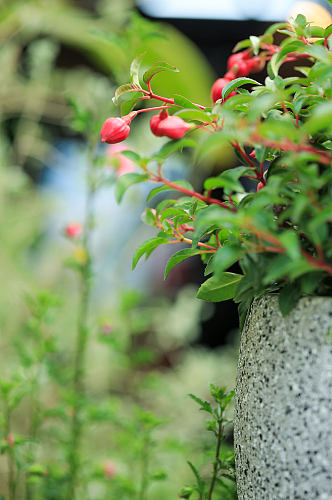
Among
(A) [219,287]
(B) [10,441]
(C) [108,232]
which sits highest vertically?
(A) [219,287]

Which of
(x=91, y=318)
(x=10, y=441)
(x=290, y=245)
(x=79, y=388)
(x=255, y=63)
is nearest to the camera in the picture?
(x=290, y=245)

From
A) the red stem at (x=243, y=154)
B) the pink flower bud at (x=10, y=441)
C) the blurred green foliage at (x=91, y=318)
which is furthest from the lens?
the blurred green foliage at (x=91, y=318)

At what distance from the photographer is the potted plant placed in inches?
14.5

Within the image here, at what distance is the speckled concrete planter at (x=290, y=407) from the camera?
394 millimetres

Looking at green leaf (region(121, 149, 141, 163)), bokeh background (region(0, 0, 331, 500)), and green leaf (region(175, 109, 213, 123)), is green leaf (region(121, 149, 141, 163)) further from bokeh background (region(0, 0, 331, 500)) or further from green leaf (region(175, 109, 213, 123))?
bokeh background (region(0, 0, 331, 500))

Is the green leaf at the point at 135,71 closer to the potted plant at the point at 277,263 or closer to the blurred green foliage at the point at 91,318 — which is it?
the potted plant at the point at 277,263

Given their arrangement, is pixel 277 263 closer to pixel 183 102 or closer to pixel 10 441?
pixel 183 102

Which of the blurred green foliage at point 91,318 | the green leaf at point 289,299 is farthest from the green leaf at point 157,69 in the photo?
the blurred green foliage at point 91,318

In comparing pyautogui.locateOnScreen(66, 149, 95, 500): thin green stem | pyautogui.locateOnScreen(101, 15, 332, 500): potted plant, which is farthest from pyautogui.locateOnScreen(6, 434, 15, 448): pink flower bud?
pyautogui.locateOnScreen(101, 15, 332, 500): potted plant

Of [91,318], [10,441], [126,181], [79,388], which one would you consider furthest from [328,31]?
[91,318]

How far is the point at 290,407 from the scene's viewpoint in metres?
0.41

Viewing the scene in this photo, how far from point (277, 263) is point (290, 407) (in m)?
0.12

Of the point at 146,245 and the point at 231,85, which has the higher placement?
the point at 231,85

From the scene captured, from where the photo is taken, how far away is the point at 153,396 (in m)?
1.77
